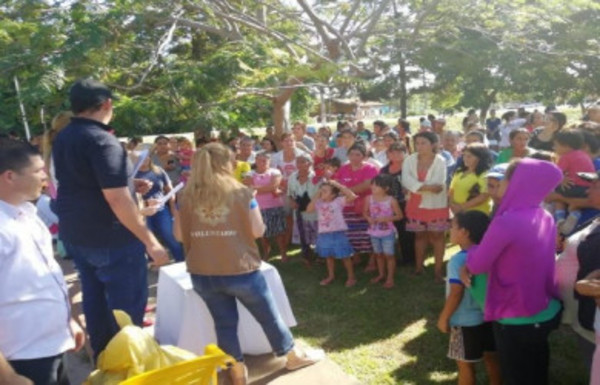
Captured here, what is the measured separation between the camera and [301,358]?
12.0 ft

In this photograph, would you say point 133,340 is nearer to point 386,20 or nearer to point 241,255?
point 241,255

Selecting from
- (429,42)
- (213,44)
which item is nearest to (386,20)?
(429,42)

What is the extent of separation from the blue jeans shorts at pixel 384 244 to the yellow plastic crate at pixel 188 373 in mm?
3816

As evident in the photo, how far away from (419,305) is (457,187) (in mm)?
1246

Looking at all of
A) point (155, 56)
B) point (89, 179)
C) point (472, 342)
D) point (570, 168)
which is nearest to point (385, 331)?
point (472, 342)

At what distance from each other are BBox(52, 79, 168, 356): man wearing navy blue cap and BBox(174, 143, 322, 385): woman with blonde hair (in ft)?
1.03

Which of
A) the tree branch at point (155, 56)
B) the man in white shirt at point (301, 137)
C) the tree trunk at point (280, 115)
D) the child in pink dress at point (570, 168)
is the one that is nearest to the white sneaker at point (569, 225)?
the child in pink dress at point (570, 168)

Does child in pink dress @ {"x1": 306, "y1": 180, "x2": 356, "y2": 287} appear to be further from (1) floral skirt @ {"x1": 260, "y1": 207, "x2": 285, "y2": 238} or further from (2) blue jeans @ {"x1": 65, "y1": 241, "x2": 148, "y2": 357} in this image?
(2) blue jeans @ {"x1": 65, "y1": 241, "x2": 148, "y2": 357}

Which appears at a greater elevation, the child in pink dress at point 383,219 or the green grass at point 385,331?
the child in pink dress at point 383,219

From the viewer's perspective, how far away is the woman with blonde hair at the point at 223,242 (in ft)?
9.97

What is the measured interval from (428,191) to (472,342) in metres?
2.48

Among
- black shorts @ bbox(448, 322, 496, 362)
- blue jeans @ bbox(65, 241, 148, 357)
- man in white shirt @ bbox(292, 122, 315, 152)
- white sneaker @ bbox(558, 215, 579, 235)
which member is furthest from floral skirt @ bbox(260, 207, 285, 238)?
black shorts @ bbox(448, 322, 496, 362)

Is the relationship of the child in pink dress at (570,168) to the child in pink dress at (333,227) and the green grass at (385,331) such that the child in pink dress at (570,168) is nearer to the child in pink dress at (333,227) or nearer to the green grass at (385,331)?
the green grass at (385,331)

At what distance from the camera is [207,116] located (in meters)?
5.21
